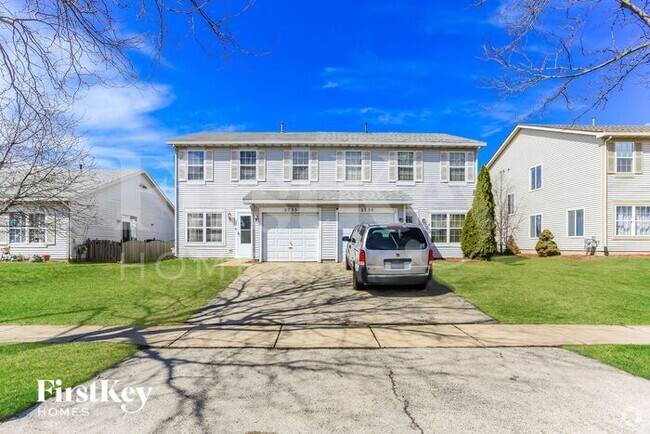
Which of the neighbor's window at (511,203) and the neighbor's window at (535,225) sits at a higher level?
the neighbor's window at (511,203)

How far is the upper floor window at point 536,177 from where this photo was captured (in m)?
22.8

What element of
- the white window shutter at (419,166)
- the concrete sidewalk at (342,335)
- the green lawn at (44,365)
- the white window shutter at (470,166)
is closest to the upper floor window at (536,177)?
the white window shutter at (470,166)

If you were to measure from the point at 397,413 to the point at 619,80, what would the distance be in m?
6.59

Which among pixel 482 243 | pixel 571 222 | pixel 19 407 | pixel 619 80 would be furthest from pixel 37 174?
pixel 571 222

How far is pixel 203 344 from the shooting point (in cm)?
587

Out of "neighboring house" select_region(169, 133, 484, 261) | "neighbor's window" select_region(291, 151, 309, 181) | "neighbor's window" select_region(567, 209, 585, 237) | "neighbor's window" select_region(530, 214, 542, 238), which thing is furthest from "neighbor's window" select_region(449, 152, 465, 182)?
"neighbor's window" select_region(291, 151, 309, 181)

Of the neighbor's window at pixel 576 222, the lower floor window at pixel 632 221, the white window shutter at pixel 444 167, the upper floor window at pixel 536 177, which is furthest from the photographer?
the upper floor window at pixel 536 177

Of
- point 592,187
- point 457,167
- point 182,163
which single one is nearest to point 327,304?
point 457,167

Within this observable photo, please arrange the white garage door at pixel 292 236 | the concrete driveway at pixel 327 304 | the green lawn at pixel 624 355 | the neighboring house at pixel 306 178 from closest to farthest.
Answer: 1. the green lawn at pixel 624 355
2. the concrete driveway at pixel 327 304
3. the white garage door at pixel 292 236
4. the neighboring house at pixel 306 178

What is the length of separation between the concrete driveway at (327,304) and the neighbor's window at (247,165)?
24.5 feet

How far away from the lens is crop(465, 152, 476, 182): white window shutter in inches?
752

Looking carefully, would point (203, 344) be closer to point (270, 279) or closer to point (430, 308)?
point (430, 308)

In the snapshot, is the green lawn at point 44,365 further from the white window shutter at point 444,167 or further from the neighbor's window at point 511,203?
the neighbor's window at point 511,203

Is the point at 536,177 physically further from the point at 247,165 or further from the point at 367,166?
the point at 247,165
